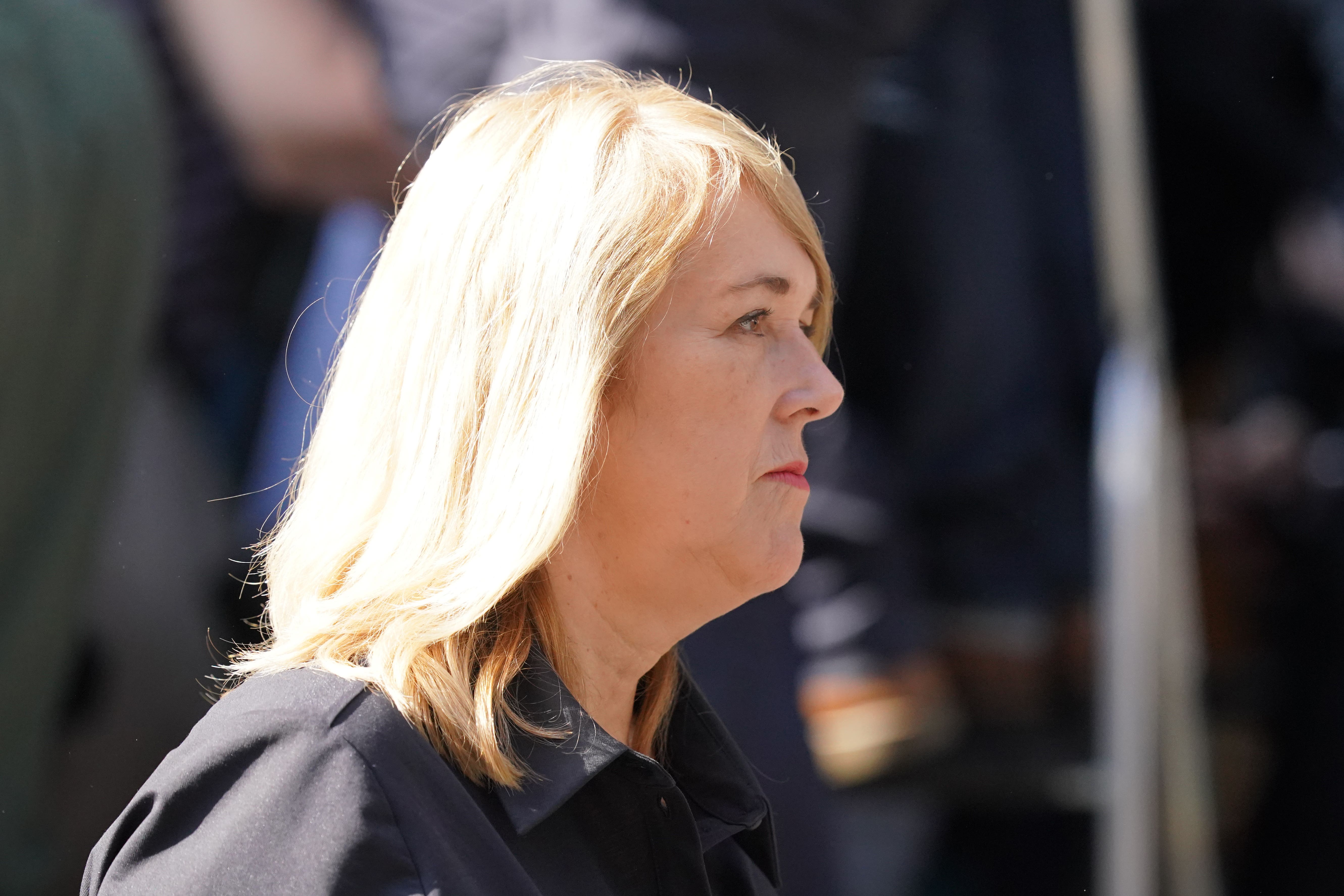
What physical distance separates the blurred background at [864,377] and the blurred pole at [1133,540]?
0.07 metres

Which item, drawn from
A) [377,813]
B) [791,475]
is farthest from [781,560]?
[377,813]

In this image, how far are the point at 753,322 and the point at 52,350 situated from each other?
3.20 feet

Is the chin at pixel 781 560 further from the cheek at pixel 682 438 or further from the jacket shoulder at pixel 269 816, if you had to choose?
the jacket shoulder at pixel 269 816

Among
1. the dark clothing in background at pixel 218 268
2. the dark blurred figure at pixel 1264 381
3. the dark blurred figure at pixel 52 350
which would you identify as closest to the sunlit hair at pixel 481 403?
the dark blurred figure at pixel 52 350

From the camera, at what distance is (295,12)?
1960mm

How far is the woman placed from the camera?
3.15ft

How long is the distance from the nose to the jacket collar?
13.5 inches

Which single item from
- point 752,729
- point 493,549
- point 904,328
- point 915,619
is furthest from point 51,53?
point 915,619

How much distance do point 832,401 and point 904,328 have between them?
4.97 ft

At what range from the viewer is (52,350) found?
5.36 ft

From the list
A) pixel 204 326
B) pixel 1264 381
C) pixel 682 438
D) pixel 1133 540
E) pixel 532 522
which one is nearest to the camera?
pixel 532 522

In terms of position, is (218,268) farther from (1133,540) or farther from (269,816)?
(1133,540)

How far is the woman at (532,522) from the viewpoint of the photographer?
96 centimetres

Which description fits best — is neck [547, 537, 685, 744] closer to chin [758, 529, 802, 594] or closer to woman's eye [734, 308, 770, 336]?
chin [758, 529, 802, 594]
